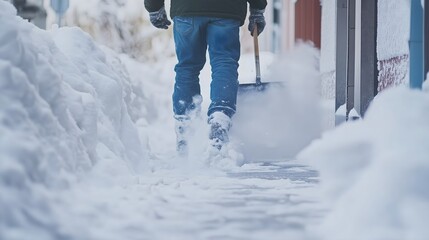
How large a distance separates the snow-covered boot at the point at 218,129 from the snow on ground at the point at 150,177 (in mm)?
262

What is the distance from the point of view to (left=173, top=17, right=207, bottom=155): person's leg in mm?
3793

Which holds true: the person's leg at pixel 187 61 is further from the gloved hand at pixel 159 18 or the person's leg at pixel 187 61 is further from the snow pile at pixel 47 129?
the snow pile at pixel 47 129

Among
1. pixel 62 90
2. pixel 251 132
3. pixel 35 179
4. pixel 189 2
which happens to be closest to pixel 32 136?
pixel 35 179

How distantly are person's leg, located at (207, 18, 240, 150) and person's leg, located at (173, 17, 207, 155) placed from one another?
8 centimetres

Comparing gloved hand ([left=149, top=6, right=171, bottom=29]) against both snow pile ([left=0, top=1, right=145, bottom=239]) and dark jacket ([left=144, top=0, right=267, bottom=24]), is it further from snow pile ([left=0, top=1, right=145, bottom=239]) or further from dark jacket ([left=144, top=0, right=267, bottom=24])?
snow pile ([left=0, top=1, right=145, bottom=239])

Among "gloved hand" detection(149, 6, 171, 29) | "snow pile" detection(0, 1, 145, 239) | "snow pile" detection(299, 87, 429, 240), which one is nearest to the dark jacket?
"gloved hand" detection(149, 6, 171, 29)

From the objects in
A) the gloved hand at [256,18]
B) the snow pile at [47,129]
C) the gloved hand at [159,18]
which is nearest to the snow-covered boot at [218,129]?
the snow pile at [47,129]

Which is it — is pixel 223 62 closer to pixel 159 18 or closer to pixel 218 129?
pixel 218 129

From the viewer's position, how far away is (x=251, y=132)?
15.3 feet

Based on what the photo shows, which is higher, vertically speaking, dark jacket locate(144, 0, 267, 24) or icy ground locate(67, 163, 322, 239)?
dark jacket locate(144, 0, 267, 24)

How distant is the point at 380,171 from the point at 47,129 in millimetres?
1014

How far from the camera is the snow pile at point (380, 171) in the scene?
4.74ft

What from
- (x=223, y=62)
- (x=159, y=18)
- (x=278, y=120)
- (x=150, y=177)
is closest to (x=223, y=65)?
(x=223, y=62)

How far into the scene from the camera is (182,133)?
380 cm
